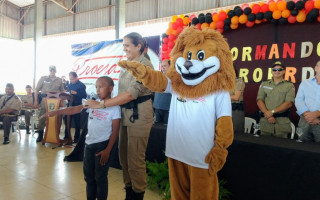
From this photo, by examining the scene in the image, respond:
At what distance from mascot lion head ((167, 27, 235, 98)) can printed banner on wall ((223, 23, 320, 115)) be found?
10.2 feet

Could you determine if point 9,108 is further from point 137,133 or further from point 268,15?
point 268,15

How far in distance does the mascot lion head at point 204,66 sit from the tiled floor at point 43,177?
1560mm

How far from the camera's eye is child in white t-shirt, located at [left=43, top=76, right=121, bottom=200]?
1997 millimetres

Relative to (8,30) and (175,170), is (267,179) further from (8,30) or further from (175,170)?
(8,30)

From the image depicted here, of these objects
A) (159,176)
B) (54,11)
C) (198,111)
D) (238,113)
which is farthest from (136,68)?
(54,11)

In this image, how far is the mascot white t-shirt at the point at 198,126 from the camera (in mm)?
1521

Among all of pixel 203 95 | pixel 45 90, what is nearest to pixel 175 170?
pixel 203 95

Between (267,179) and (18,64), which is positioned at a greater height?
(18,64)

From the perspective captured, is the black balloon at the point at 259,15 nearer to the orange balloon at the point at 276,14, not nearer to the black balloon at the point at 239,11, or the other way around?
the orange balloon at the point at 276,14

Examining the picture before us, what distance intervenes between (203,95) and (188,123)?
7.4 inches

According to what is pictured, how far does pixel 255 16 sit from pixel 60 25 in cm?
1129

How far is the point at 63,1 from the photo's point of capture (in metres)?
12.4

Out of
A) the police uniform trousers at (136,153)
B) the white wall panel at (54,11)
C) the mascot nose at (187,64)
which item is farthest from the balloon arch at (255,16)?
the white wall panel at (54,11)

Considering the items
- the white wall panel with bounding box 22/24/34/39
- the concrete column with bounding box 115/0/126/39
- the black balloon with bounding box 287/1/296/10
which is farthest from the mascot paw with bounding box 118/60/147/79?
the white wall panel with bounding box 22/24/34/39
